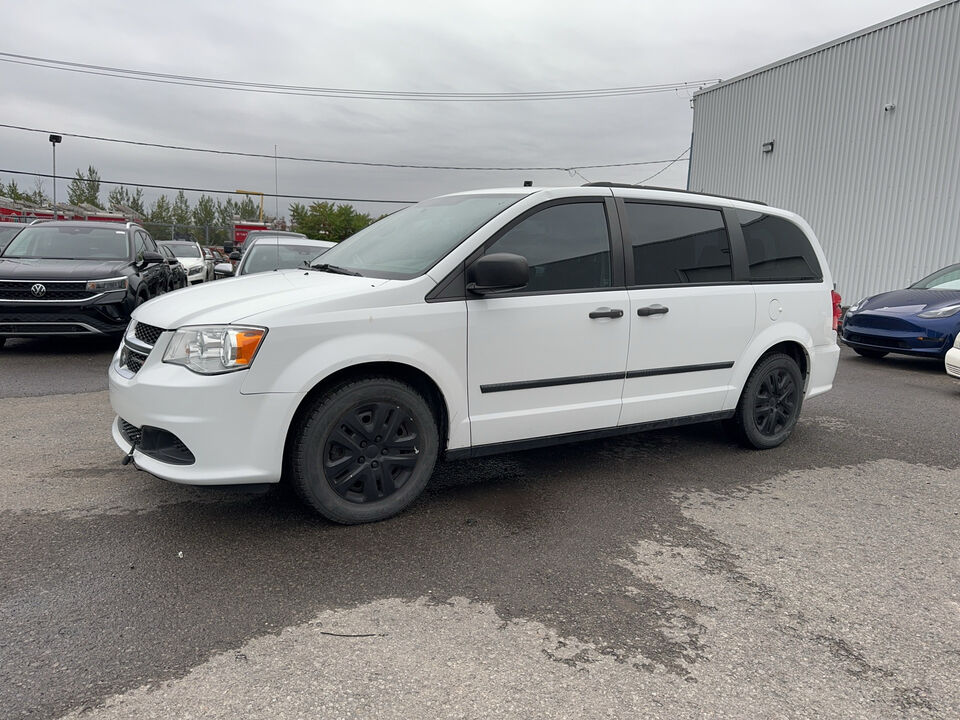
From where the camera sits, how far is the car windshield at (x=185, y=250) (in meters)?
19.8

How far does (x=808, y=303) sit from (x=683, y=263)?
1289mm

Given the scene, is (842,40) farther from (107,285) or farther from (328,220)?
(328,220)

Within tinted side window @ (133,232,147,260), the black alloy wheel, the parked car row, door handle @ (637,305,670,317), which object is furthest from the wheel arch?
tinted side window @ (133,232,147,260)

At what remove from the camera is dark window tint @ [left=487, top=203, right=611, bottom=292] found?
3.87 metres

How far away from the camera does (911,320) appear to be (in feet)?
29.6

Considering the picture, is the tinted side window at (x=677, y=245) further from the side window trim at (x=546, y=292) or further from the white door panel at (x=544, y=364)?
the white door panel at (x=544, y=364)

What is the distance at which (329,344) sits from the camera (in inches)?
128

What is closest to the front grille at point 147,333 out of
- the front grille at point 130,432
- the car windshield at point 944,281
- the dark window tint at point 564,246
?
the front grille at point 130,432

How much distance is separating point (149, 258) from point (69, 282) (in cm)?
123

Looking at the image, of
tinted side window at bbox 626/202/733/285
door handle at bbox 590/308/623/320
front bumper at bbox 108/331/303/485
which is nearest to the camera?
front bumper at bbox 108/331/303/485

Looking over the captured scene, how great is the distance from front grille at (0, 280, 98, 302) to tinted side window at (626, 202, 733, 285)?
6.60 meters

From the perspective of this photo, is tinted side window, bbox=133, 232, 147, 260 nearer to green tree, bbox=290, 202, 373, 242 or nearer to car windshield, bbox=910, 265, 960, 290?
car windshield, bbox=910, 265, 960, 290

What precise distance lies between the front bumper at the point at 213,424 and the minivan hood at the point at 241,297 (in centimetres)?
21

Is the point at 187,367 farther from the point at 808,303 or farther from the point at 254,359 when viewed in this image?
the point at 808,303
